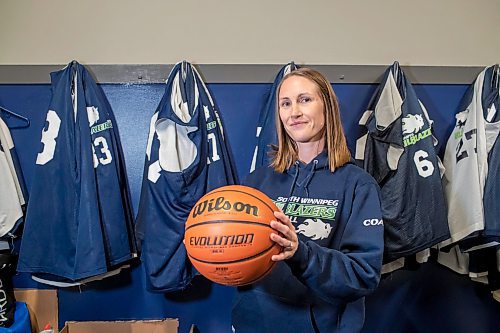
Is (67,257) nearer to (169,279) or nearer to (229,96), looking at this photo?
(169,279)

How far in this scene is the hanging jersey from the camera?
5.79 ft

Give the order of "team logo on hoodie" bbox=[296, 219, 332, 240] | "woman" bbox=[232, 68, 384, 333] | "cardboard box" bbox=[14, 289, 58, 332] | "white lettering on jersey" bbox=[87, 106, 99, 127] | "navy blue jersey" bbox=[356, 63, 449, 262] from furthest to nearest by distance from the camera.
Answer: "cardboard box" bbox=[14, 289, 58, 332]
"white lettering on jersey" bbox=[87, 106, 99, 127]
"navy blue jersey" bbox=[356, 63, 449, 262]
"team logo on hoodie" bbox=[296, 219, 332, 240]
"woman" bbox=[232, 68, 384, 333]

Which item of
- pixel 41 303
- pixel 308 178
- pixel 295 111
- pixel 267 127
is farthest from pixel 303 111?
pixel 41 303

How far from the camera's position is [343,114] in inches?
78.7

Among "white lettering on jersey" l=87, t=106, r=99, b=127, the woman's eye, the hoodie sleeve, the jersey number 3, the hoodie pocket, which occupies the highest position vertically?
"white lettering on jersey" l=87, t=106, r=99, b=127

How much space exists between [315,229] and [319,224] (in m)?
0.02

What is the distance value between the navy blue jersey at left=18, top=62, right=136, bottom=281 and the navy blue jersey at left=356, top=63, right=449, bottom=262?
3.92ft

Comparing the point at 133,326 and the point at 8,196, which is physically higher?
the point at 8,196

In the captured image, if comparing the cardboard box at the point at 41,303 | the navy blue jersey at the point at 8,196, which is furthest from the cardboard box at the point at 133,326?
the navy blue jersey at the point at 8,196

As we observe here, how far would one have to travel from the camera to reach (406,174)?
176 cm

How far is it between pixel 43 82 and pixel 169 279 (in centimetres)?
115

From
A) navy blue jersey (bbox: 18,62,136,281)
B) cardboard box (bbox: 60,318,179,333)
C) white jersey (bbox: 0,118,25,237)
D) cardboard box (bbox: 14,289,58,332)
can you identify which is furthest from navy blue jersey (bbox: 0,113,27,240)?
cardboard box (bbox: 60,318,179,333)

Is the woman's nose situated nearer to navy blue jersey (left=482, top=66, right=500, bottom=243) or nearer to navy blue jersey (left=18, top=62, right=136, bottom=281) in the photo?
navy blue jersey (left=18, top=62, right=136, bottom=281)

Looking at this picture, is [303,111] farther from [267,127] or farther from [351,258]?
[267,127]
